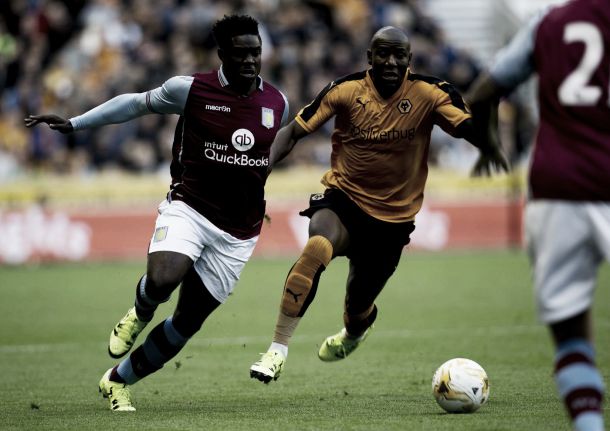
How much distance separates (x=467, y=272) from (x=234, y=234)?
1189 cm

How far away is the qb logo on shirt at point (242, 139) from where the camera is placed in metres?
8.16

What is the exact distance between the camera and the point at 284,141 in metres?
8.57

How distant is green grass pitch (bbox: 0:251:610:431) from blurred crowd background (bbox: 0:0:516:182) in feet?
12.7

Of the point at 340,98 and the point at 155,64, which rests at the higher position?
the point at 340,98

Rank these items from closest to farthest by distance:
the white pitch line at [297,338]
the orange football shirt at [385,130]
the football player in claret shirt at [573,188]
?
the football player in claret shirt at [573,188] → the orange football shirt at [385,130] → the white pitch line at [297,338]

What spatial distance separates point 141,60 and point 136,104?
16.5 m

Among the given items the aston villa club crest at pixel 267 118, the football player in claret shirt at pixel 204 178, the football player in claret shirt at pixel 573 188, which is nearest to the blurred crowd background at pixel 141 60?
the football player in claret shirt at pixel 204 178

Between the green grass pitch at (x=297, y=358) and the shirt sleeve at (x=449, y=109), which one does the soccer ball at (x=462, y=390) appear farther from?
the shirt sleeve at (x=449, y=109)

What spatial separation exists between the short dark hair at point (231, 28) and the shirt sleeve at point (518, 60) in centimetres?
285

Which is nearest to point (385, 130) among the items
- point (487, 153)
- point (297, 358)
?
point (487, 153)

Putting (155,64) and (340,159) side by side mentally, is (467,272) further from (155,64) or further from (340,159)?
(340,159)

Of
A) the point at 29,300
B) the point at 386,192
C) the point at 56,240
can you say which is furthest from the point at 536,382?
the point at 56,240

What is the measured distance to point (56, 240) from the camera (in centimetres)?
2220

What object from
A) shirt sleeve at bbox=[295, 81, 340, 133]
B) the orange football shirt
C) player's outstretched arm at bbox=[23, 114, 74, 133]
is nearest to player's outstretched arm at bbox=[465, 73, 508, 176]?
the orange football shirt
